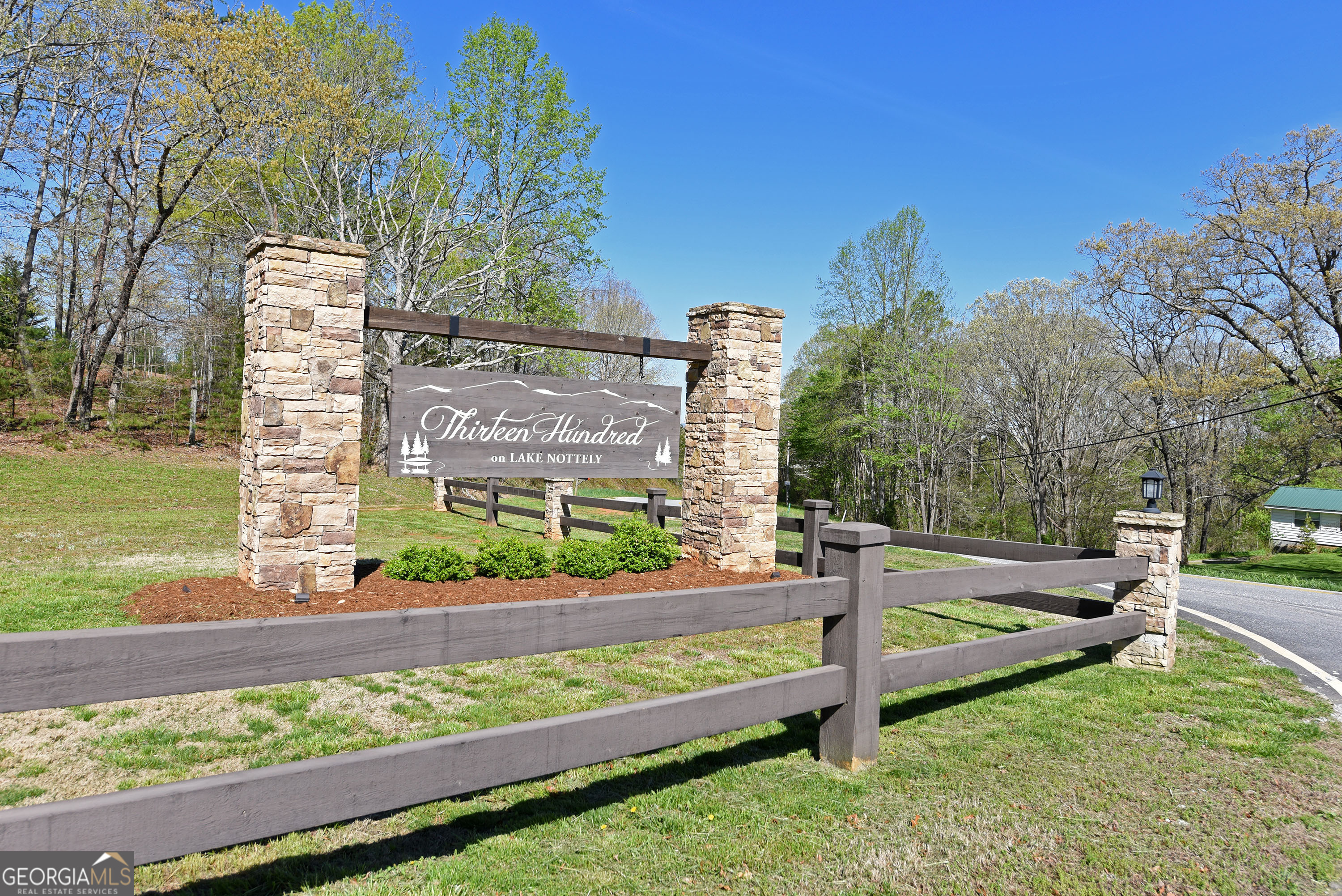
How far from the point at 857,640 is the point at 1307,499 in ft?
132

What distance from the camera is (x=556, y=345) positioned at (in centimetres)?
748

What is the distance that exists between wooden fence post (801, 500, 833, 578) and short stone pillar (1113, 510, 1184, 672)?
309cm

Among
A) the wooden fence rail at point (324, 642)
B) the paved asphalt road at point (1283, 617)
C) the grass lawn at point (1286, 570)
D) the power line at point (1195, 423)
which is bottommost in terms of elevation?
the grass lawn at point (1286, 570)

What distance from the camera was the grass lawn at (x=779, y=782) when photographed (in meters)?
2.62

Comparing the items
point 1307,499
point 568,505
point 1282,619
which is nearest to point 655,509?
point 568,505

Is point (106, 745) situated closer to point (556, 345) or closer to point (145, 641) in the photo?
point (145, 641)

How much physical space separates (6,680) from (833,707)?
126 inches

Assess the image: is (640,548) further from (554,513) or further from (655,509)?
(554,513)

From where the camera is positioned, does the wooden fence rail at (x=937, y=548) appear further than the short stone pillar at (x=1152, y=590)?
Yes

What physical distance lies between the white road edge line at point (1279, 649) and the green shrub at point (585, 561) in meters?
6.48

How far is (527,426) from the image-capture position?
734 cm

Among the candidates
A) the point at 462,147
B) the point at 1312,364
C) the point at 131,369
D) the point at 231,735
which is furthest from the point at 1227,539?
the point at 131,369

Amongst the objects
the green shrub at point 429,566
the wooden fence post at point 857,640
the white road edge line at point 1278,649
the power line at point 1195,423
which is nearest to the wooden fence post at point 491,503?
the green shrub at point 429,566

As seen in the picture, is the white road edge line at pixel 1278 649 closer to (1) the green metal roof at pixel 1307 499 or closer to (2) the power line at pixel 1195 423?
(2) the power line at pixel 1195 423
